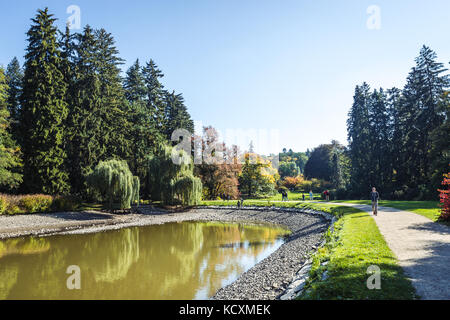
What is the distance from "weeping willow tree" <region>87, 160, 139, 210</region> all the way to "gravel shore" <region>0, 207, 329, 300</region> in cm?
160

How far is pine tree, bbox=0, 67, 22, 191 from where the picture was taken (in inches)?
883

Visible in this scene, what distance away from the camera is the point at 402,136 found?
107ft

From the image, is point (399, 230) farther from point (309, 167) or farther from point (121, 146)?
point (309, 167)

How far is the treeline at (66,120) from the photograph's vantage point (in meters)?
24.9

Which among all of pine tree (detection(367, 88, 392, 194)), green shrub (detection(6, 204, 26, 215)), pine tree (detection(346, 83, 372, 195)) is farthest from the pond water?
pine tree (detection(367, 88, 392, 194))

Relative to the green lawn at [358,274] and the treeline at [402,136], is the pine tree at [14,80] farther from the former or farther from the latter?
the treeline at [402,136]

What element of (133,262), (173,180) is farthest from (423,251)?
(173,180)

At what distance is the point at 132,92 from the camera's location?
40.1m

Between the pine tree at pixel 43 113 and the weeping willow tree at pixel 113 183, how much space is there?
4311 mm

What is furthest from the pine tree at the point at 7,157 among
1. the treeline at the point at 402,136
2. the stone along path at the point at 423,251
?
the treeline at the point at 402,136

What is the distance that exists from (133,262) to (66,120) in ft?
70.7

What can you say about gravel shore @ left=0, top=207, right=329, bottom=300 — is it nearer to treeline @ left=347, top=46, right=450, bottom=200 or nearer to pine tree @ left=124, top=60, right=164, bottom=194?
pine tree @ left=124, top=60, right=164, bottom=194

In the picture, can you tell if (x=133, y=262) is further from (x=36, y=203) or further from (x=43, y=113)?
(x=43, y=113)
